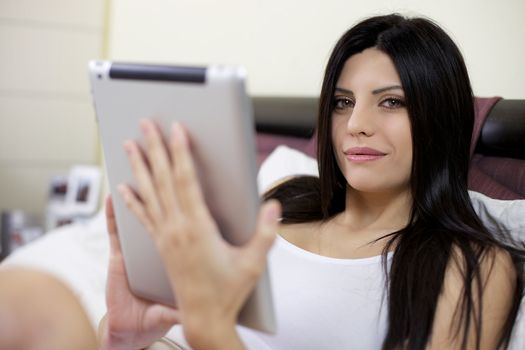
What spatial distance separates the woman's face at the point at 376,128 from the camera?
1072mm

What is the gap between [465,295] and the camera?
95 cm

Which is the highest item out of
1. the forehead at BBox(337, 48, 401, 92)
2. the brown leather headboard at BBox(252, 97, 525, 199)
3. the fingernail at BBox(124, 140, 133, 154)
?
the forehead at BBox(337, 48, 401, 92)

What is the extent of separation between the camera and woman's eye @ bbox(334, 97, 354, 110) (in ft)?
3.86

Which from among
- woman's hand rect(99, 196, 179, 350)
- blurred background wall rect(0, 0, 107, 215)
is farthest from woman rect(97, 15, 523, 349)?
blurred background wall rect(0, 0, 107, 215)

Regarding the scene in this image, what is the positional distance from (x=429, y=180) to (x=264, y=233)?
1.88 ft

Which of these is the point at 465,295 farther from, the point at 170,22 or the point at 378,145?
the point at 170,22

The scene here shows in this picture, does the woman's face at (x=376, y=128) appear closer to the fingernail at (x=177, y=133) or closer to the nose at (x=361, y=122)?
the nose at (x=361, y=122)

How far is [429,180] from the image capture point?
3.61 ft

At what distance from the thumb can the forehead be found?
1.78 ft

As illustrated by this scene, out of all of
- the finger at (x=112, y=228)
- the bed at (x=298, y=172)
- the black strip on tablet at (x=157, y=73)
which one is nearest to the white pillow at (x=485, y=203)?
the bed at (x=298, y=172)

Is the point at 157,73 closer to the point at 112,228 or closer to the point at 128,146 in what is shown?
the point at 128,146

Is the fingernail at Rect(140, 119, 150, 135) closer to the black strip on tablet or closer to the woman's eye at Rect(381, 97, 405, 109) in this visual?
the black strip on tablet

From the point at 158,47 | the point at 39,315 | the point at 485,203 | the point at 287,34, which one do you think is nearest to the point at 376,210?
the point at 485,203

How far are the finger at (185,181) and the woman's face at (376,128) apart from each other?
0.52m
